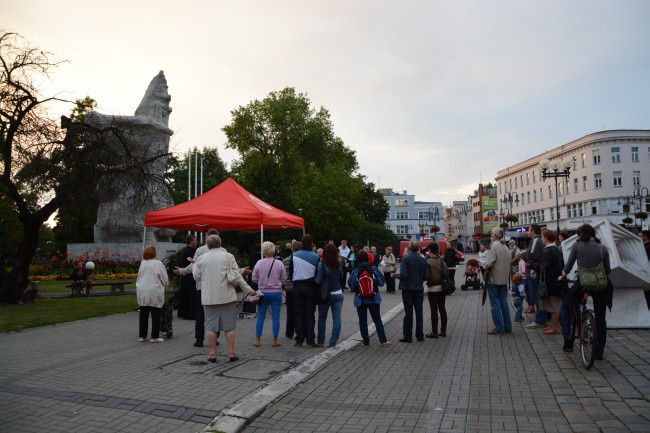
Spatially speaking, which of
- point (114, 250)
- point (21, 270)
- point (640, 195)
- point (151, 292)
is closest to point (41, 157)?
point (21, 270)

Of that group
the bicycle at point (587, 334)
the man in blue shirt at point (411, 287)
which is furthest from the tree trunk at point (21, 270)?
the bicycle at point (587, 334)

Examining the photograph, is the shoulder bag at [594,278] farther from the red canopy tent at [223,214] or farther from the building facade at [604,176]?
the building facade at [604,176]

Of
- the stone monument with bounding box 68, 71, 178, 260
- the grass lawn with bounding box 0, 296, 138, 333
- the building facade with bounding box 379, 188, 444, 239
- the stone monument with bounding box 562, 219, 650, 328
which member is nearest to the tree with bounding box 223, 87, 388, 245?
the stone monument with bounding box 68, 71, 178, 260

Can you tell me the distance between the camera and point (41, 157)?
1520 cm

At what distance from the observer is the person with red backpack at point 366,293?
895 centimetres

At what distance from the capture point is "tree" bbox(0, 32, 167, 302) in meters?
15.0

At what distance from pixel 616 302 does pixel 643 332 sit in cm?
75

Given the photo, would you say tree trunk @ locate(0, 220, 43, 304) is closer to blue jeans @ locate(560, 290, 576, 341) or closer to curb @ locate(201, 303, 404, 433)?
curb @ locate(201, 303, 404, 433)

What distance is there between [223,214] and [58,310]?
537cm

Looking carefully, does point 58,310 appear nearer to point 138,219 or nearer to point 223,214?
point 223,214

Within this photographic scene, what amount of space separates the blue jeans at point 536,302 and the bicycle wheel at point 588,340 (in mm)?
3728

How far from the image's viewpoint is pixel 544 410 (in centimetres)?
529

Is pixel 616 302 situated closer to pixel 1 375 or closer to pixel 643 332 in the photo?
pixel 643 332

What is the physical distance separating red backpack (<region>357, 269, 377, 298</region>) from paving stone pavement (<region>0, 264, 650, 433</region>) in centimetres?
93
